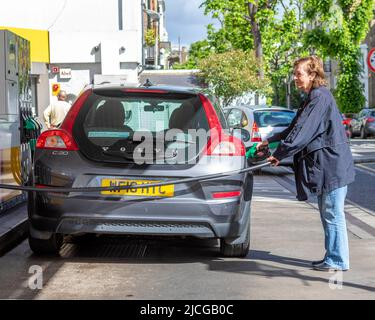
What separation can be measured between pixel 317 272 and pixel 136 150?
5.93 feet

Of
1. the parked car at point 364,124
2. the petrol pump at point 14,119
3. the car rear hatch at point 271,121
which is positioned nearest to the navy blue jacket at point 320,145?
the petrol pump at point 14,119

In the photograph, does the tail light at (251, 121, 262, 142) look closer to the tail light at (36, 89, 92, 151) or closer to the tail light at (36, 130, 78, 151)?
the tail light at (36, 89, 92, 151)

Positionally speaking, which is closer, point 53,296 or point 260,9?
point 53,296

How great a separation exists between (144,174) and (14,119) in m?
4.19

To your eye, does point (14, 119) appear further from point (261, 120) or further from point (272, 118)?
point (272, 118)

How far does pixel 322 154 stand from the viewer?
267 inches

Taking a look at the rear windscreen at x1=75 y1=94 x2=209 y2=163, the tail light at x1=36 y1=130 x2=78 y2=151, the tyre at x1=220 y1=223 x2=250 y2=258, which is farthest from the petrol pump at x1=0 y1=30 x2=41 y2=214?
the tyre at x1=220 y1=223 x2=250 y2=258

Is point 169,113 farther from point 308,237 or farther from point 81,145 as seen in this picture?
point 308,237

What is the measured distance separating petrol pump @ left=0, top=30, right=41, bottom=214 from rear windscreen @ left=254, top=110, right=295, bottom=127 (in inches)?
311

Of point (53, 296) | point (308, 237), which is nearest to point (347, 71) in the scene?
point (308, 237)

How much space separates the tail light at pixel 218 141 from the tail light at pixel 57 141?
1.15 metres

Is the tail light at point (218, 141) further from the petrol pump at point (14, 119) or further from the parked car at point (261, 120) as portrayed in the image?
the parked car at point (261, 120)

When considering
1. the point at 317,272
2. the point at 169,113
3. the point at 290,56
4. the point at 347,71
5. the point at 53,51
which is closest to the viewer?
the point at 317,272
